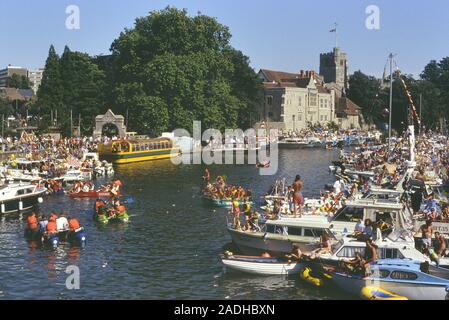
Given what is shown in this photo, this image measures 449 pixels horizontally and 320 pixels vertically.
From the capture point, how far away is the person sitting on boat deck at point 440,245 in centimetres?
2847

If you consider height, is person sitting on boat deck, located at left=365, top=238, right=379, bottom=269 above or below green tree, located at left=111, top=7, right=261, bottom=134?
below

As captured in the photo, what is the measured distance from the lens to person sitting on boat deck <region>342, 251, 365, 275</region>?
2705 cm

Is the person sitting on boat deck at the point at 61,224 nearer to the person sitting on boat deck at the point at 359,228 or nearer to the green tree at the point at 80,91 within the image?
the person sitting on boat deck at the point at 359,228

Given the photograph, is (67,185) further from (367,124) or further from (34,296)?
(367,124)

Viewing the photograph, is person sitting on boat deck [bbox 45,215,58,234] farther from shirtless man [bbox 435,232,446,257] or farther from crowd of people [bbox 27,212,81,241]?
shirtless man [bbox 435,232,446,257]

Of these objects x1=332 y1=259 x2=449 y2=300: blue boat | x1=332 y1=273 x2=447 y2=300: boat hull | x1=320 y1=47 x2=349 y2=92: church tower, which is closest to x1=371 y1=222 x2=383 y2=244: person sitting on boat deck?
x1=332 y1=259 x2=449 y2=300: blue boat

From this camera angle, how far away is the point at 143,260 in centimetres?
3334

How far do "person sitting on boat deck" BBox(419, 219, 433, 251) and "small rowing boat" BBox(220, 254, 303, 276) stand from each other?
575cm

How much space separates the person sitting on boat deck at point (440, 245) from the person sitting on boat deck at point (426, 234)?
15.5 inches

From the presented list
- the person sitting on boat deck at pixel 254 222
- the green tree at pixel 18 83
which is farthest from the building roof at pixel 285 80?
the person sitting on boat deck at pixel 254 222

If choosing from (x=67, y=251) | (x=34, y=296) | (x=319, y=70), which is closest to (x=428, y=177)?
(x=67, y=251)

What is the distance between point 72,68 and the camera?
108 m

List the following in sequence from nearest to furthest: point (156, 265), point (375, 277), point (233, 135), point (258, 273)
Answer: point (375, 277)
point (258, 273)
point (156, 265)
point (233, 135)

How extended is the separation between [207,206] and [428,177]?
66.3 ft
